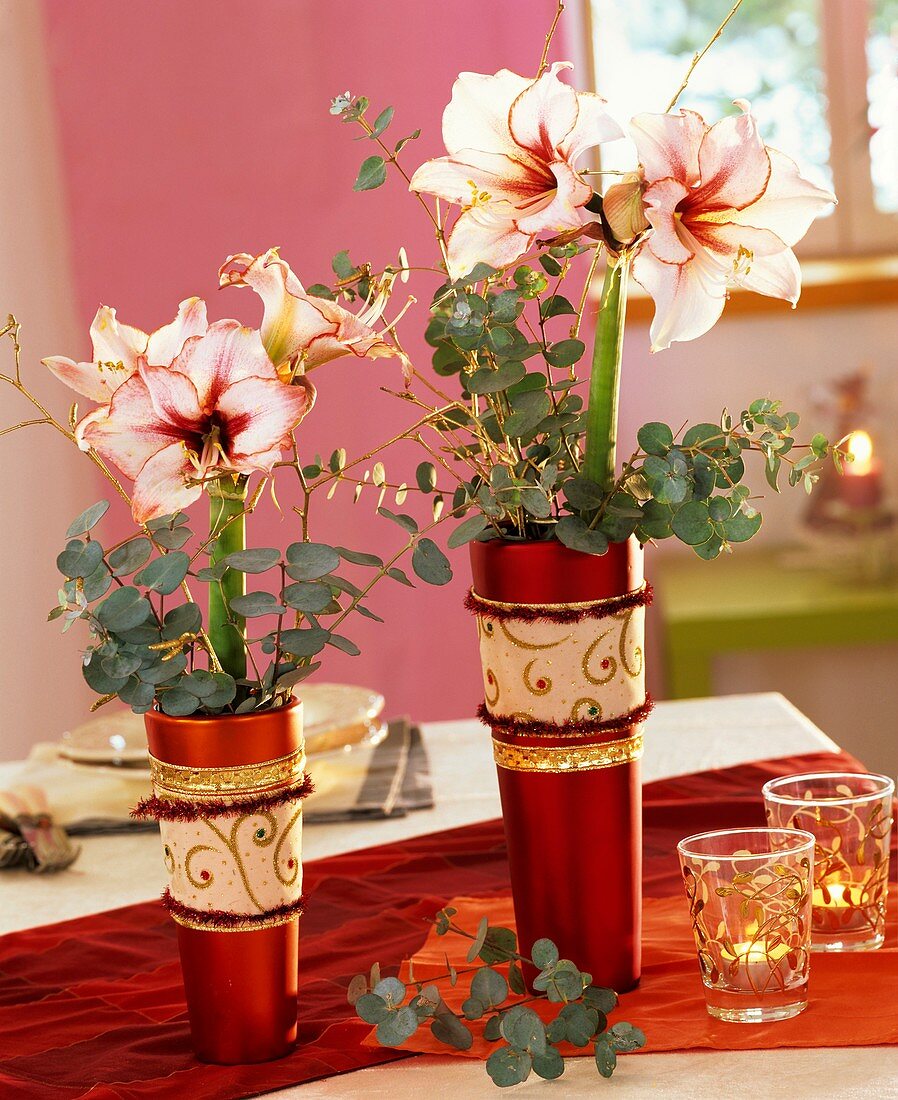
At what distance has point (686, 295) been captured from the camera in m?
0.64

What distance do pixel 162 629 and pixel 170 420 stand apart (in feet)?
0.31

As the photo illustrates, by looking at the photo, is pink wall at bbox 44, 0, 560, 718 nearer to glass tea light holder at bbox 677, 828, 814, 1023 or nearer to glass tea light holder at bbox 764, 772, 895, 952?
glass tea light holder at bbox 764, 772, 895, 952

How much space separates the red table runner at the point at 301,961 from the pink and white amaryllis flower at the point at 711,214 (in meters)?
0.38

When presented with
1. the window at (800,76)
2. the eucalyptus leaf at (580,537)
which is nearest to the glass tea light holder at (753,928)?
the eucalyptus leaf at (580,537)

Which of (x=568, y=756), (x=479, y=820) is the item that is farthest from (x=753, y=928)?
(x=479, y=820)

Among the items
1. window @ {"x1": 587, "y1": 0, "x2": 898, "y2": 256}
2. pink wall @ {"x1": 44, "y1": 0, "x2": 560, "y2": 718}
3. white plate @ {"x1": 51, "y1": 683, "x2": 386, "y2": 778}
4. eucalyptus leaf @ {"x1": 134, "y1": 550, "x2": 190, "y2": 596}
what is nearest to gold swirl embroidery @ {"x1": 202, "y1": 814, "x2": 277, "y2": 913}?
eucalyptus leaf @ {"x1": 134, "y1": 550, "x2": 190, "y2": 596}

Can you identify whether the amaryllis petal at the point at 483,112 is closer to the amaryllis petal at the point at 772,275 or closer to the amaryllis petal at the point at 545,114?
the amaryllis petal at the point at 545,114

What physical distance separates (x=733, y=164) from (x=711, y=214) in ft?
0.09

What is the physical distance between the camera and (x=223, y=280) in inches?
25.7

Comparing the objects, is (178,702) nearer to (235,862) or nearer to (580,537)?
(235,862)

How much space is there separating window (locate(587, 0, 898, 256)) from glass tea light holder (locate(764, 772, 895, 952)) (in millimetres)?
2437

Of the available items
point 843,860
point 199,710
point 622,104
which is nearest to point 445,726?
point 843,860

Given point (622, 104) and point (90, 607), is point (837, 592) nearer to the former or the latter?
point (622, 104)

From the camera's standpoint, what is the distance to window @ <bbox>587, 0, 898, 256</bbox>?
304 cm
